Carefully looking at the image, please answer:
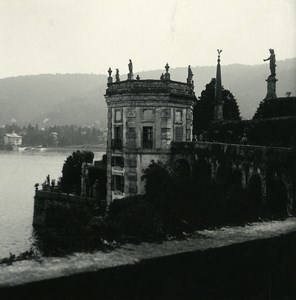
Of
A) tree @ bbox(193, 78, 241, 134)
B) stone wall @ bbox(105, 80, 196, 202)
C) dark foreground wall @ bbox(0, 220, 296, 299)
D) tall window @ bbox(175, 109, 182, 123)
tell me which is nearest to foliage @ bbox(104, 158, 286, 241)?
dark foreground wall @ bbox(0, 220, 296, 299)

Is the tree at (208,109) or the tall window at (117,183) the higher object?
the tree at (208,109)

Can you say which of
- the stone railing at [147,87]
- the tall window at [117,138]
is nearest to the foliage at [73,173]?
the tall window at [117,138]

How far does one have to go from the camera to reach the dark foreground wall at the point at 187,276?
462 centimetres

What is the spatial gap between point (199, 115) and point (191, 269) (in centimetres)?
5071

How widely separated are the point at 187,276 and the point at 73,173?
48.4 m

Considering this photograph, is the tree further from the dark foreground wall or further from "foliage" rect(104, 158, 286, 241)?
the dark foreground wall

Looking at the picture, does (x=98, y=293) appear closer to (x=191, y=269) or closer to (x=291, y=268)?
(x=191, y=269)

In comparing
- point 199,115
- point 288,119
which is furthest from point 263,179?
point 199,115

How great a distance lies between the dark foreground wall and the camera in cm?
462

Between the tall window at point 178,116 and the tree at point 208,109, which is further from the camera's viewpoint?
the tree at point 208,109

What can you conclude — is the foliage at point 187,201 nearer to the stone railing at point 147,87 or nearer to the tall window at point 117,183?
the tall window at point 117,183

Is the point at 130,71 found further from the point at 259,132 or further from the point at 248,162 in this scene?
the point at 248,162

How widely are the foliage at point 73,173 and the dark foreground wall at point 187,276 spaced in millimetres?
44295

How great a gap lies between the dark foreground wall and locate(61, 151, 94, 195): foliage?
44295mm
